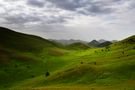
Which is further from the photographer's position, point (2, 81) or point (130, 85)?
point (2, 81)

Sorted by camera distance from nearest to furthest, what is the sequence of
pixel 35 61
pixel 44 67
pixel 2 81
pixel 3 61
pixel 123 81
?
pixel 123 81, pixel 2 81, pixel 44 67, pixel 3 61, pixel 35 61

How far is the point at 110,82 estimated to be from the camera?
43.1 metres

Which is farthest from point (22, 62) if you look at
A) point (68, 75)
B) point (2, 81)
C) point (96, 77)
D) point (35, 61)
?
point (96, 77)

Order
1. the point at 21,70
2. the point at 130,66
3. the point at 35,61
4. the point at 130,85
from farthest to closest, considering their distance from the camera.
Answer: the point at 35,61
the point at 21,70
the point at 130,66
the point at 130,85

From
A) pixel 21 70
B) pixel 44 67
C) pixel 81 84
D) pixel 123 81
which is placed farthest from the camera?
pixel 44 67

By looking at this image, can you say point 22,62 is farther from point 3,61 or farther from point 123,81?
point 123,81

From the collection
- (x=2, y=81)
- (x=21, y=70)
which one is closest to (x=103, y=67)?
(x=2, y=81)

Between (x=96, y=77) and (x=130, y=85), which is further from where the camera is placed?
(x=96, y=77)

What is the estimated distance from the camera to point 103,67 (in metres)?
52.9

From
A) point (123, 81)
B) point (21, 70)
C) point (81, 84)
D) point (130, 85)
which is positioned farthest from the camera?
point (21, 70)

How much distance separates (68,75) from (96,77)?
6.69m

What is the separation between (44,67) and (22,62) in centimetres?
1260

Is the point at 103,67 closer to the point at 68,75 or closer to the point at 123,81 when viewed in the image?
the point at 68,75

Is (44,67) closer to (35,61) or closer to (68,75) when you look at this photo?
(35,61)
